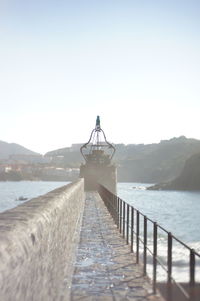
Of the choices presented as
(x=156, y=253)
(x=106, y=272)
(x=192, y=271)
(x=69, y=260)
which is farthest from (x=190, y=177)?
(x=192, y=271)

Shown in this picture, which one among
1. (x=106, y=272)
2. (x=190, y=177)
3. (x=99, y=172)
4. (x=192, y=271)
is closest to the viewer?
(x=192, y=271)

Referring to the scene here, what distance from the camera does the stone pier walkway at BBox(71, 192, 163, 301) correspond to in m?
6.04

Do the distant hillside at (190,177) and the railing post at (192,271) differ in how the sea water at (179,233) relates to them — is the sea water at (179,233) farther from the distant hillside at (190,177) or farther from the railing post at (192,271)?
the distant hillside at (190,177)

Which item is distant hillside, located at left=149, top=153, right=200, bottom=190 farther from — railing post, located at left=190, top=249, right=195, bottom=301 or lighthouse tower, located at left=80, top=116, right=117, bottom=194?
railing post, located at left=190, top=249, right=195, bottom=301

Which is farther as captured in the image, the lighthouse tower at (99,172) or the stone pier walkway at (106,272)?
the lighthouse tower at (99,172)

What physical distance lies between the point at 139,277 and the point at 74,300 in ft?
5.77

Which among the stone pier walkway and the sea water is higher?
the stone pier walkway

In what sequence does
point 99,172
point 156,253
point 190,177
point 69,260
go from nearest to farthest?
point 156,253 → point 69,260 → point 99,172 → point 190,177

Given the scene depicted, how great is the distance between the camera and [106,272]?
736cm

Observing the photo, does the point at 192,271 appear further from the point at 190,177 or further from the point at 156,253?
the point at 190,177

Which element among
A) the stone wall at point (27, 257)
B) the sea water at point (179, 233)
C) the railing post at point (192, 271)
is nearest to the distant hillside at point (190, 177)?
the sea water at point (179, 233)

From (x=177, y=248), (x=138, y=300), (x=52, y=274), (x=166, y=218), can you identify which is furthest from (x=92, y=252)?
(x=166, y=218)

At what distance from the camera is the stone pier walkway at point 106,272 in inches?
238

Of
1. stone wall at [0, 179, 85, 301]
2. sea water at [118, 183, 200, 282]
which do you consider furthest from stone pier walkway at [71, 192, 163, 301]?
sea water at [118, 183, 200, 282]
